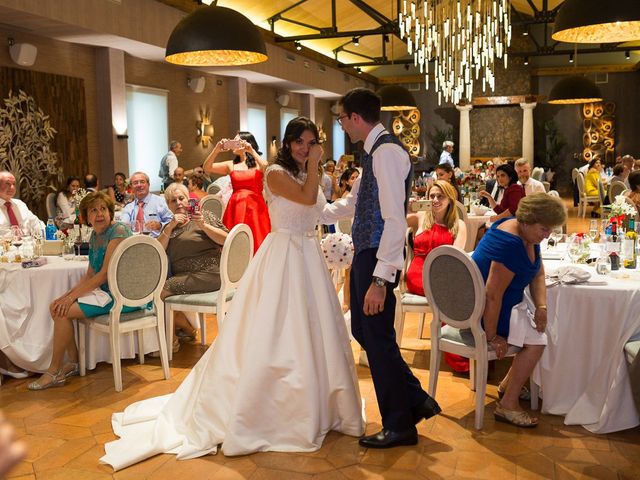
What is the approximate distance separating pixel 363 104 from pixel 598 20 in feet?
5.51

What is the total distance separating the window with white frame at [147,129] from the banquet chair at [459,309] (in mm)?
8816

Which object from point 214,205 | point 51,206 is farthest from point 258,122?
point 214,205

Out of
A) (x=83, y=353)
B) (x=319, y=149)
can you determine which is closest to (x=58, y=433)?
(x=83, y=353)

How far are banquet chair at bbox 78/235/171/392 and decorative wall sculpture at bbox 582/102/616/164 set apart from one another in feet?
62.9

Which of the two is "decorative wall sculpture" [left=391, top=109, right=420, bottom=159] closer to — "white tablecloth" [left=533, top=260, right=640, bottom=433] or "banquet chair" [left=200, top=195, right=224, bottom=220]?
"banquet chair" [left=200, top=195, right=224, bottom=220]

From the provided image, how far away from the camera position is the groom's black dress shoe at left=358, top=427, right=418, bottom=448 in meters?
3.39

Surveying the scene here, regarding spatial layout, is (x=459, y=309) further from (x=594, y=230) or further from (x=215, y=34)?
(x=215, y=34)

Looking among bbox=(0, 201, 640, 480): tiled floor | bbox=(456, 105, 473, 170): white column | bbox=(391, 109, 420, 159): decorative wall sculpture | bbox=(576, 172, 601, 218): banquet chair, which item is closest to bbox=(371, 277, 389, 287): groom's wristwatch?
bbox=(0, 201, 640, 480): tiled floor

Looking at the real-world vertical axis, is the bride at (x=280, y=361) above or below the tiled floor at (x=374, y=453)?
above

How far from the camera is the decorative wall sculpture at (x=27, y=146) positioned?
8.84 metres

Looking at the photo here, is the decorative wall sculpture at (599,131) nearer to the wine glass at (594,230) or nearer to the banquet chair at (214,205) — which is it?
the banquet chair at (214,205)

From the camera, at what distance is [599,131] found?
21.2 metres

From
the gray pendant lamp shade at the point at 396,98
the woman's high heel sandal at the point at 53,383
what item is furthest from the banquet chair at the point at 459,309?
the gray pendant lamp shade at the point at 396,98

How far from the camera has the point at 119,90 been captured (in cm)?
1073
